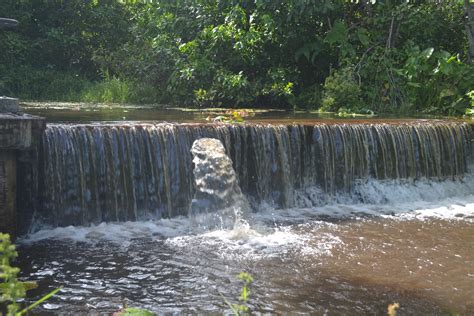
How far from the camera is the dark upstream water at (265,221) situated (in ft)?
15.5

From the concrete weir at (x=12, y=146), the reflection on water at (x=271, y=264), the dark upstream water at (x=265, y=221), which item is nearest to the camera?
the reflection on water at (x=271, y=264)

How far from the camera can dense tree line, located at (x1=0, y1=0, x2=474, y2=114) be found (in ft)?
42.5

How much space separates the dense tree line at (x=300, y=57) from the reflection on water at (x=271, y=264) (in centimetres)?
597

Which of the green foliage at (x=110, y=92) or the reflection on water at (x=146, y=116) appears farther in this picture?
the green foliage at (x=110, y=92)

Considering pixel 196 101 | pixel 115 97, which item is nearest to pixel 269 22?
pixel 196 101

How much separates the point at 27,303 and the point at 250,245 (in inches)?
94.9

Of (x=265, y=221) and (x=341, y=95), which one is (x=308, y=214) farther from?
(x=341, y=95)

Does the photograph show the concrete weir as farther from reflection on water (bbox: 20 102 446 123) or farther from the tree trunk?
the tree trunk

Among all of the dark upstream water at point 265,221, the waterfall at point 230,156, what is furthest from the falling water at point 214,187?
the waterfall at point 230,156

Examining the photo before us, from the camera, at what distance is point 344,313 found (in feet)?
14.1

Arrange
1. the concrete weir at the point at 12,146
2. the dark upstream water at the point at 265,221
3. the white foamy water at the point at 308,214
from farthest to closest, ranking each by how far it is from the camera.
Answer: the white foamy water at the point at 308,214 → the concrete weir at the point at 12,146 → the dark upstream water at the point at 265,221

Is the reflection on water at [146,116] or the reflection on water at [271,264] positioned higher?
the reflection on water at [146,116]

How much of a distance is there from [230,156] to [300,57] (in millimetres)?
7476

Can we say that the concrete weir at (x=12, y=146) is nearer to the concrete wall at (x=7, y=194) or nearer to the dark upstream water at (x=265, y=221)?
the concrete wall at (x=7, y=194)
